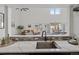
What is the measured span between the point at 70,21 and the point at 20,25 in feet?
1.90

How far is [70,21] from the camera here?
4.56 feet

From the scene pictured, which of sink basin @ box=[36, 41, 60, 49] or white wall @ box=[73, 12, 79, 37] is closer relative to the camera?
white wall @ box=[73, 12, 79, 37]

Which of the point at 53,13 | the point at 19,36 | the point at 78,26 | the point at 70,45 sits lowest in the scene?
the point at 70,45

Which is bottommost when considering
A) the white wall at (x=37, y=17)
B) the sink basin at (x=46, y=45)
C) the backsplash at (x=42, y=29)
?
the sink basin at (x=46, y=45)

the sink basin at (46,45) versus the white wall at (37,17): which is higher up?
the white wall at (37,17)

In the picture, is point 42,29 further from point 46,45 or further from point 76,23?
point 76,23

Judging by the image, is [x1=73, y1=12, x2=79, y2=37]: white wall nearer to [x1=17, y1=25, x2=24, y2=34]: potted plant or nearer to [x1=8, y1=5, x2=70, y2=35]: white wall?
[x1=8, y1=5, x2=70, y2=35]: white wall

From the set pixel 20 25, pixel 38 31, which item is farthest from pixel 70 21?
pixel 20 25

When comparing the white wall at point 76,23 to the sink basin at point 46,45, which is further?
the sink basin at point 46,45

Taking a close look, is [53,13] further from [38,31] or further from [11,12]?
[11,12]

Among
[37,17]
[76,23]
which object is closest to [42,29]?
[37,17]

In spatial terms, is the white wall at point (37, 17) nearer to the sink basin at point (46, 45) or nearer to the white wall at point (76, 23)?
the white wall at point (76, 23)

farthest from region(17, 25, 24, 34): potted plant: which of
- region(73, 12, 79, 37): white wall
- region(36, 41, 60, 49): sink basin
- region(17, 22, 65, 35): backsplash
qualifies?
region(73, 12, 79, 37): white wall

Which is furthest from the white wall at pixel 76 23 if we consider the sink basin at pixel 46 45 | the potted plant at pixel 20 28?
the potted plant at pixel 20 28
